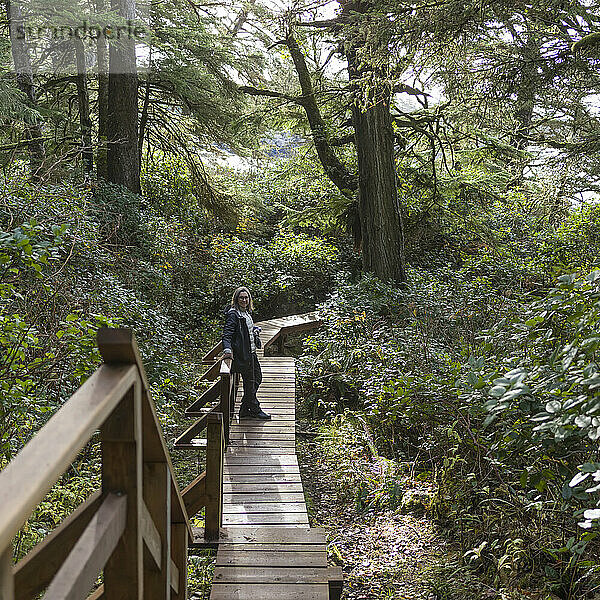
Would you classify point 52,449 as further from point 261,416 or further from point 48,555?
point 261,416

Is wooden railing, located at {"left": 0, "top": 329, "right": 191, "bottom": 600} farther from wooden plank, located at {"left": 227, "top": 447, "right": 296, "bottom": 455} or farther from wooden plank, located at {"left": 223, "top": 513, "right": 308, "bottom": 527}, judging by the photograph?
wooden plank, located at {"left": 227, "top": 447, "right": 296, "bottom": 455}

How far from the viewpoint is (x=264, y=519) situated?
5.70 meters

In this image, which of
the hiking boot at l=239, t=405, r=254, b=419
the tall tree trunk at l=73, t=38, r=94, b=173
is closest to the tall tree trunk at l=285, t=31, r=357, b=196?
the tall tree trunk at l=73, t=38, r=94, b=173

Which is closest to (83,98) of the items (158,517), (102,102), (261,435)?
(102,102)

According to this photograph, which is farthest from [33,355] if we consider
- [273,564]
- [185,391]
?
[185,391]

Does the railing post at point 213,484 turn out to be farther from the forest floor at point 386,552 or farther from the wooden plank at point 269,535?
the forest floor at point 386,552

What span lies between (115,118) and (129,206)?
2617 mm

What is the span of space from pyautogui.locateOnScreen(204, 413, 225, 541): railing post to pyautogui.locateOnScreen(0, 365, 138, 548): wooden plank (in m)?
3.63

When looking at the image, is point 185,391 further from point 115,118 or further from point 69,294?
point 115,118

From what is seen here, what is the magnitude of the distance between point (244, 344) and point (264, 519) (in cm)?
294

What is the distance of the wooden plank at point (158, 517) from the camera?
2234 mm

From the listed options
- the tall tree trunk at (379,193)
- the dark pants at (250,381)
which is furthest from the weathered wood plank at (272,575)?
the tall tree trunk at (379,193)

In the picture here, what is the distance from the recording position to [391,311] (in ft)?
38.4

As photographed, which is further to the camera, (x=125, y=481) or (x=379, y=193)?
(x=379, y=193)
